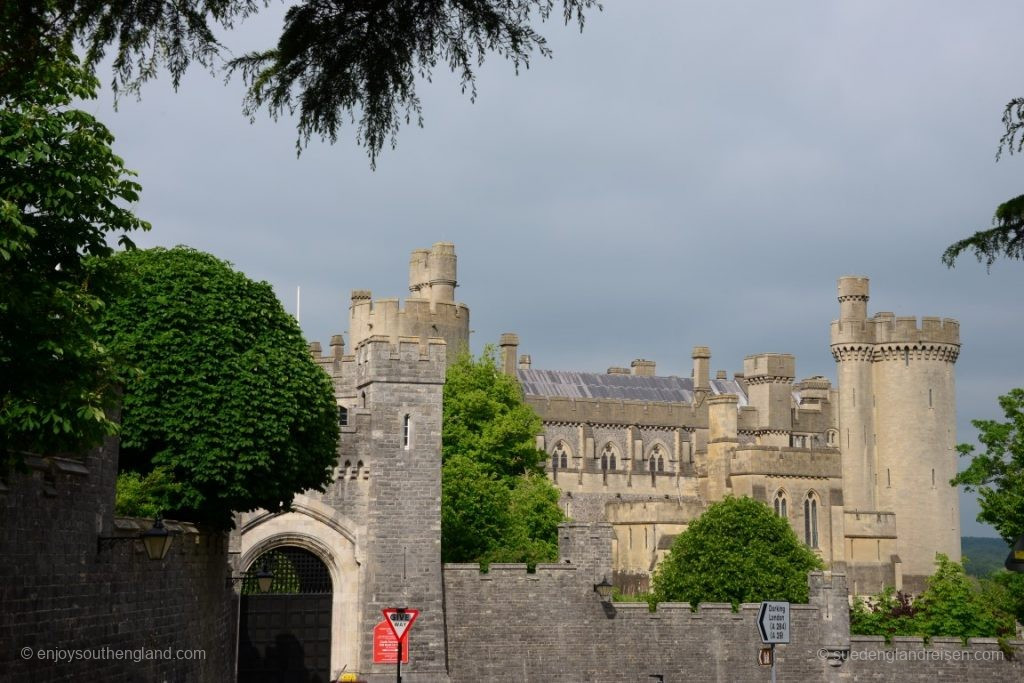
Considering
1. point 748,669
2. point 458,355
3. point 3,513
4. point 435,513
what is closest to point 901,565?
point 458,355

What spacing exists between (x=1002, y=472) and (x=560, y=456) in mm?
37198

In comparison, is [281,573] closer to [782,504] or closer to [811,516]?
[782,504]

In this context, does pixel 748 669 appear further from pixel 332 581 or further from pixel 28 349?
pixel 28 349

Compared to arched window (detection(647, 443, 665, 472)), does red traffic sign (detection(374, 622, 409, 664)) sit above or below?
below

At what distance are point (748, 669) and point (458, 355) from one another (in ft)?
72.1

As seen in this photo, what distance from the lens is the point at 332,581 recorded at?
1358 inches

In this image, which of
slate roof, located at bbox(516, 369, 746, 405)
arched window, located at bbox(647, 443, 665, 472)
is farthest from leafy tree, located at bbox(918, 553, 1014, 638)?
slate roof, located at bbox(516, 369, 746, 405)

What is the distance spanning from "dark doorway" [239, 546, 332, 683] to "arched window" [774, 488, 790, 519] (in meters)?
31.7

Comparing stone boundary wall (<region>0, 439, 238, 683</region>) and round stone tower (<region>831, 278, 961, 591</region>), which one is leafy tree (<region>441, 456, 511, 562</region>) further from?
round stone tower (<region>831, 278, 961, 591</region>)

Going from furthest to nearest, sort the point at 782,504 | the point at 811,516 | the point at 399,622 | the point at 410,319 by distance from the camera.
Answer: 1. the point at 811,516
2. the point at 782,504
3. the point at 410,319
4. the point at 399,622

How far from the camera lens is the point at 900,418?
70.0 metres

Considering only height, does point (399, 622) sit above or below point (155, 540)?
below

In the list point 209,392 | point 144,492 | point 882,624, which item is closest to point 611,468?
point 882,624

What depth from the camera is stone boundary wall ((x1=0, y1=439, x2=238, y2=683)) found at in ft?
50.6
